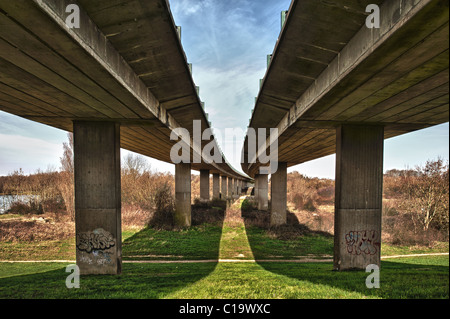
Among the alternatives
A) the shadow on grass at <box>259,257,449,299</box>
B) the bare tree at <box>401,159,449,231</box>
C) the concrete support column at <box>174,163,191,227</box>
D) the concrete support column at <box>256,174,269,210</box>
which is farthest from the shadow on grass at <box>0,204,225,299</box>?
the concrete support column at <box>256,174,269,210</box>

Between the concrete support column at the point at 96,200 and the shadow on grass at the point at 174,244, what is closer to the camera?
the concrete support column at the point at 96,200

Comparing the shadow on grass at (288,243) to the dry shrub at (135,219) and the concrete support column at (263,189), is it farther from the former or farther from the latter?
the concrete support column at (263,189)

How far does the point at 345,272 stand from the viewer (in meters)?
7.67

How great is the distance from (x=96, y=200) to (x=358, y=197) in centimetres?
942

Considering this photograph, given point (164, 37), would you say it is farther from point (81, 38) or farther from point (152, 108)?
point (152, 108)

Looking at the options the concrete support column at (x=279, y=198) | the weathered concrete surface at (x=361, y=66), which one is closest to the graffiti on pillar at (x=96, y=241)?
the weathered concrete surface at (x=361, y=66)

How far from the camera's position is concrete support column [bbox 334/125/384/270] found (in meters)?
7.98

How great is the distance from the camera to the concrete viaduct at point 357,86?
11.0 ft

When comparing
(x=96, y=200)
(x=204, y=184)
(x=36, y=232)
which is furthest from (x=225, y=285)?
(x=204, y=184)

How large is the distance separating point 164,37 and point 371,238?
9.18 m

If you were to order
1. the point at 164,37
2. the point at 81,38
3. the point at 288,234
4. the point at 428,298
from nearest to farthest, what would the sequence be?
the point at 81,38 → the point at 164,37 → the point at 428,298 → the point at 288,234

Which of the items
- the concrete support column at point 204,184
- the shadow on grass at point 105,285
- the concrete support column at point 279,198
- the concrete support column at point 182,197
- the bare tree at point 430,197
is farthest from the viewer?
the concrete support column at point 204,184

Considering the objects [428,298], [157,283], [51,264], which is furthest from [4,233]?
[428,298]

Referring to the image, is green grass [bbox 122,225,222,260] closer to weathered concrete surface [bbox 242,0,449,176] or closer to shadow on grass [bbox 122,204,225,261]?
shadow on grass [bbox 122,204,225,261]
